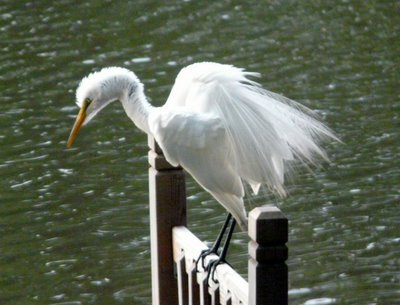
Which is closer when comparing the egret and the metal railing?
the metal railing

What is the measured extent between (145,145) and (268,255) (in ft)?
15.6

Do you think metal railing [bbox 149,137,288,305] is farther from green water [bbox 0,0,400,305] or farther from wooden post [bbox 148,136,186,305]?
green water [bbox 0,0,400,305]

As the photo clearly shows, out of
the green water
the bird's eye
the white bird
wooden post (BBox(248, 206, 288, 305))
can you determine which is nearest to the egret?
the white bird

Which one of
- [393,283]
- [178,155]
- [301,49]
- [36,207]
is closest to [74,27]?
[301,49]

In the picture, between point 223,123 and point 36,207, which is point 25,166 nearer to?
point 36,207

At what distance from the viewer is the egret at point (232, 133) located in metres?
3.17

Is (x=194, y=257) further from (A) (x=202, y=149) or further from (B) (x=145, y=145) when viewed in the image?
(B) (x=145, y=145)

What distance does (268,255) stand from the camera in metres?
2.16

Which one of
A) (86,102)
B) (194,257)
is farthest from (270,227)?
(86,102)

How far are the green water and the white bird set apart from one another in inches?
62.6

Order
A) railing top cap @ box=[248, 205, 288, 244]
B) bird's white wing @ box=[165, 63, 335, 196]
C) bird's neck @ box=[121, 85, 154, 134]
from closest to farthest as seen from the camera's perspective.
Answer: railing top cap @ box=[248, 205, 288, 244] → bird's white wing @ box=[165, 63, 335, 196] → bird's neck @ box=[121, 85, 154, 134]

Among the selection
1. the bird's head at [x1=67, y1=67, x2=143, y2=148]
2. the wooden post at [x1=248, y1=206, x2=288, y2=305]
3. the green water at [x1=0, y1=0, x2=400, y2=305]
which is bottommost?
the green water at [x1=0, y1=0, x2=400, y2=305]

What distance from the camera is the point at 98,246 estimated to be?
5.60 metres

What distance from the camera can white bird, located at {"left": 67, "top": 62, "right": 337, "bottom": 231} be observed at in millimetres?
3168
